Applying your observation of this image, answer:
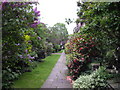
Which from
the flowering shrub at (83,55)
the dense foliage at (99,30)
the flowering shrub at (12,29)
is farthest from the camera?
the flowering shrub at (83,55)

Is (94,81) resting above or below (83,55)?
below

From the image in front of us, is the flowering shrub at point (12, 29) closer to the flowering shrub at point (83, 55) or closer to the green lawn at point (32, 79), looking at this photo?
the green lawn at point (32, 79)

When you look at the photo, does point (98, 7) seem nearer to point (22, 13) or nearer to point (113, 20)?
point (113, 20)

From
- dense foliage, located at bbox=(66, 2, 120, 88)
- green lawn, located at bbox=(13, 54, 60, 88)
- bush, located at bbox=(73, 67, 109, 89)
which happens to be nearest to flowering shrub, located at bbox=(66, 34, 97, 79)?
dense foliage, located at bbox=(66, 2, 120, 88)

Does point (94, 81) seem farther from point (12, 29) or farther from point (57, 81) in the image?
point (12, 29)

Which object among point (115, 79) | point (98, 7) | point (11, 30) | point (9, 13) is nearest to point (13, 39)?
point (11, 30)

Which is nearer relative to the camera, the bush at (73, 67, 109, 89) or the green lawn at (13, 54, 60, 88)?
the bush at (73, 67, 109, 89)

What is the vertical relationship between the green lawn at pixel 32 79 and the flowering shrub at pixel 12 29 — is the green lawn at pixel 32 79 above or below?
below

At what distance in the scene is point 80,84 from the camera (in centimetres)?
333

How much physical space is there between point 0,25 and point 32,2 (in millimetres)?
923

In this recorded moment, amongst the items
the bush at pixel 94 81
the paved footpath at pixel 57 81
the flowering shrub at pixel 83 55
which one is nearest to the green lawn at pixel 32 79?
the paved footpath at pixel 57 81

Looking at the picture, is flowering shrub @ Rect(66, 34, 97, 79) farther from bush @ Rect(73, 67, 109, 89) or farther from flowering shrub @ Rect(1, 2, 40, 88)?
flowering shrub @ Rect(1, 2, 40, 88)

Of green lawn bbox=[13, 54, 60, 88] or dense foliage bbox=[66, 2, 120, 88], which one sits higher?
dense foliage bbox=[66, 2, 120, 88]

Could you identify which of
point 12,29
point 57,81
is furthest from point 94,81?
point 12,29
